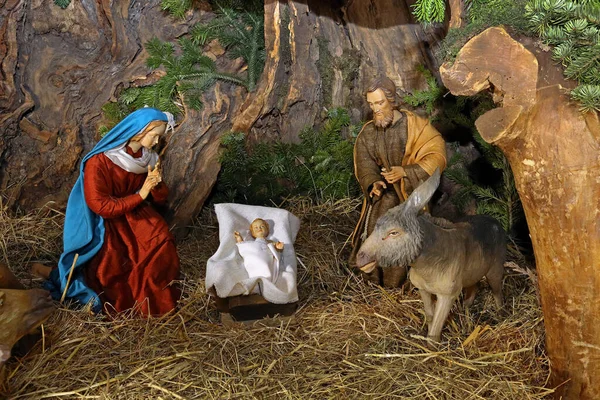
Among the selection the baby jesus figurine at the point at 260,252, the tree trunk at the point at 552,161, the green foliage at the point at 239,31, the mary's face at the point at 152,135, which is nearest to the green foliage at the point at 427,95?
the green foliage at the point at 239,31

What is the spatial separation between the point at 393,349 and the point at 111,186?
1.80 meters

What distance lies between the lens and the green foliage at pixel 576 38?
7.86ft

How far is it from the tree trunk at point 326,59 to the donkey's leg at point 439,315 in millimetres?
1845

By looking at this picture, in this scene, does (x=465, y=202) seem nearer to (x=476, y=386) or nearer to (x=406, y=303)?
(x=406, y=303)

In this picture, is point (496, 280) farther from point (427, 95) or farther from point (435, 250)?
point (427, 95)

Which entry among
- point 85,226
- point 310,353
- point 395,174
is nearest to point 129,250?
point 85,226

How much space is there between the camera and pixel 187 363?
10.2ft

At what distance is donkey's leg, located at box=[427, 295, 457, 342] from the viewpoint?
10.3 feet

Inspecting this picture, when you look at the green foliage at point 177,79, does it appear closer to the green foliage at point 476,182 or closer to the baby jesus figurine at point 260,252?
the baby jesus figurine at point 260,252

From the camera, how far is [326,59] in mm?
4535

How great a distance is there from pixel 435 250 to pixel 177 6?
2899 millimetres

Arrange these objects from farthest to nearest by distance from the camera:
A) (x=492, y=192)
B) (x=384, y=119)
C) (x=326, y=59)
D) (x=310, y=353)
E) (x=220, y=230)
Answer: (x=326, y=59) < (x=492, y=192) < (x=384, y=119) < (x=220, y=230) < (x=310, y=353)

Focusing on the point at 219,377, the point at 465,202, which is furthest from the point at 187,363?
the point at 465,202

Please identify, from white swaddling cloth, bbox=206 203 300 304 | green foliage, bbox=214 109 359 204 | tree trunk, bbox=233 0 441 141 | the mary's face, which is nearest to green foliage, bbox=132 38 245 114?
tree trunk, bbox=233 0 441 141
